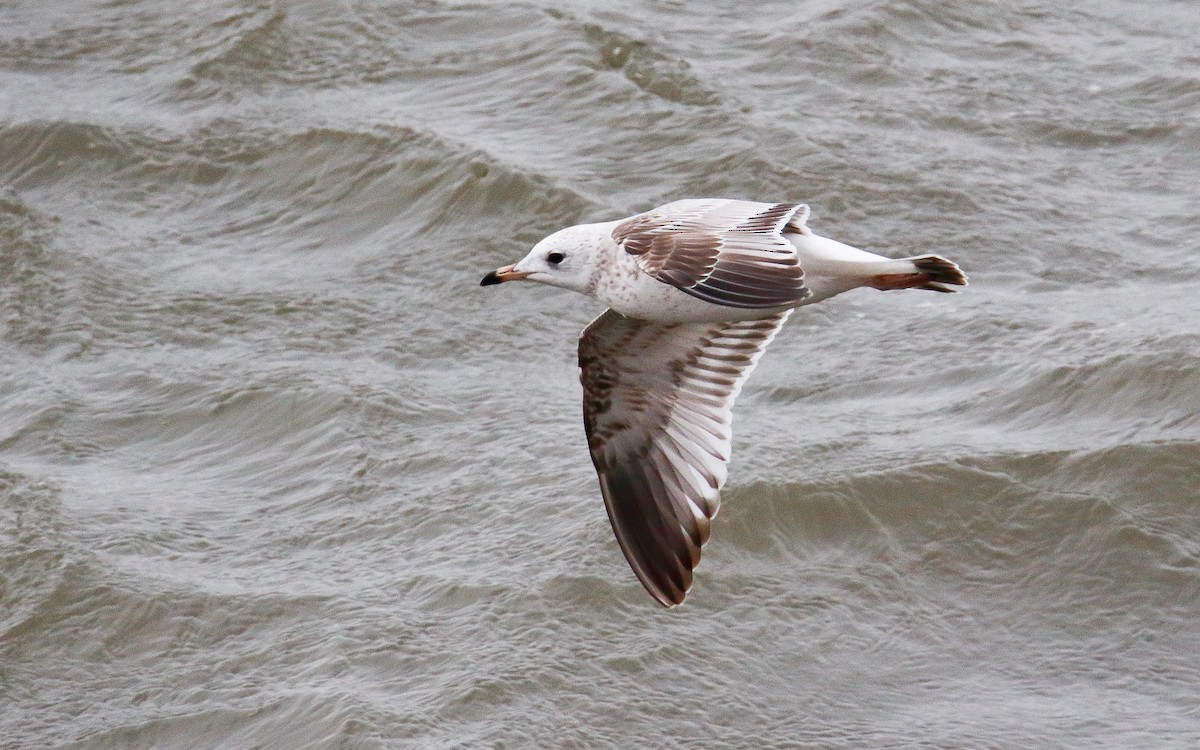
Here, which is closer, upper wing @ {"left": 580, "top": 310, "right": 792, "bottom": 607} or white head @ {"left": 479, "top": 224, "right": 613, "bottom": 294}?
white head @ {"left": 479, "top": 224, "right": 613, "bottom": 294}

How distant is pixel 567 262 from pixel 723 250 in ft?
1.94

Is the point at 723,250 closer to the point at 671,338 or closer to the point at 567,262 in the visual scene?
the point at 567,262

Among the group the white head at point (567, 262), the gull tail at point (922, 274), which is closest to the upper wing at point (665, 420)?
the white head at point (567, 262)

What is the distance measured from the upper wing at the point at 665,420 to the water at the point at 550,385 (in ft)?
2.37

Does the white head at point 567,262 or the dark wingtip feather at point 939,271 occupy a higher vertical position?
the dark wingtip feather at point 939,271

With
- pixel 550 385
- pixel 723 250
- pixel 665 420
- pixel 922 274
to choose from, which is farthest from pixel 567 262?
pixel 550 385

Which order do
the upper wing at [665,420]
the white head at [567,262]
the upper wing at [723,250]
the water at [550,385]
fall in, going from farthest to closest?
the water at [550,385] < the upper wing at [665,420] < the white head at [567,262] < the upper wing at [723,250]

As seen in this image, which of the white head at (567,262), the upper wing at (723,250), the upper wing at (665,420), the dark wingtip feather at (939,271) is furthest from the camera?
the upper wing at (665,420)

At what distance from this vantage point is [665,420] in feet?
20.2

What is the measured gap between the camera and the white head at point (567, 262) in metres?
5.57

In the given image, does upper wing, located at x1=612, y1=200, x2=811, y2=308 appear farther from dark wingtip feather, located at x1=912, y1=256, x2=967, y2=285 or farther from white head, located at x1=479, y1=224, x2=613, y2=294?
dark wingtip feather, located at x1=912, y1=256, x2=967, y2=285

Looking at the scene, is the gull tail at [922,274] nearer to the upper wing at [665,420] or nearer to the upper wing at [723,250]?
the upper wing at [723,250]

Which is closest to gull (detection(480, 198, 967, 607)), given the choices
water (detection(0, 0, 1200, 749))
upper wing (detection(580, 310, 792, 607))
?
upper wing (detection(580, 310, 792, 607))

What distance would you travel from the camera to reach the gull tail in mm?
5273
